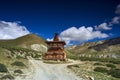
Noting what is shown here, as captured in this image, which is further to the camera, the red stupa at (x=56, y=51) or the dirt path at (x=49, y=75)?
the red stupa at (x=56, y=51)

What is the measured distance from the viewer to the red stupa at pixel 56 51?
7306 cm

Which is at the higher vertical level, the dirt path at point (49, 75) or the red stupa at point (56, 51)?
the red stupa at point (56, 51)

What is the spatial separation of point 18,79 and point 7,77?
4.34ft

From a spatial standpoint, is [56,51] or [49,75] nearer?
[49,75]

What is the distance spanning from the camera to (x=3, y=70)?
2939 centimetres

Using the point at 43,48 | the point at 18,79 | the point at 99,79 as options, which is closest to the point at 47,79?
the point at 18,79

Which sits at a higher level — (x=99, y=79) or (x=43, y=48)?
(x=43, y=48)

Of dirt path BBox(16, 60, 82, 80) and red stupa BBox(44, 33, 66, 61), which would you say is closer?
dirt path BBox(16, 60, 82, 80)

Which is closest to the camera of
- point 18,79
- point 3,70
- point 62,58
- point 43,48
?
point 18,79

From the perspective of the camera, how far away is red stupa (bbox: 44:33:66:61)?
73.1 m

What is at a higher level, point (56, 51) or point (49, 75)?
point (56, 51)

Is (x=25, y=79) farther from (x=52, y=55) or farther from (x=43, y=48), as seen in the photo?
(x=43, y=48)

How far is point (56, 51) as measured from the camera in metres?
74.3

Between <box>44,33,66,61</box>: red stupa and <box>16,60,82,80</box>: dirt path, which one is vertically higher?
<box>44,33,66,61</box>: red stupa
